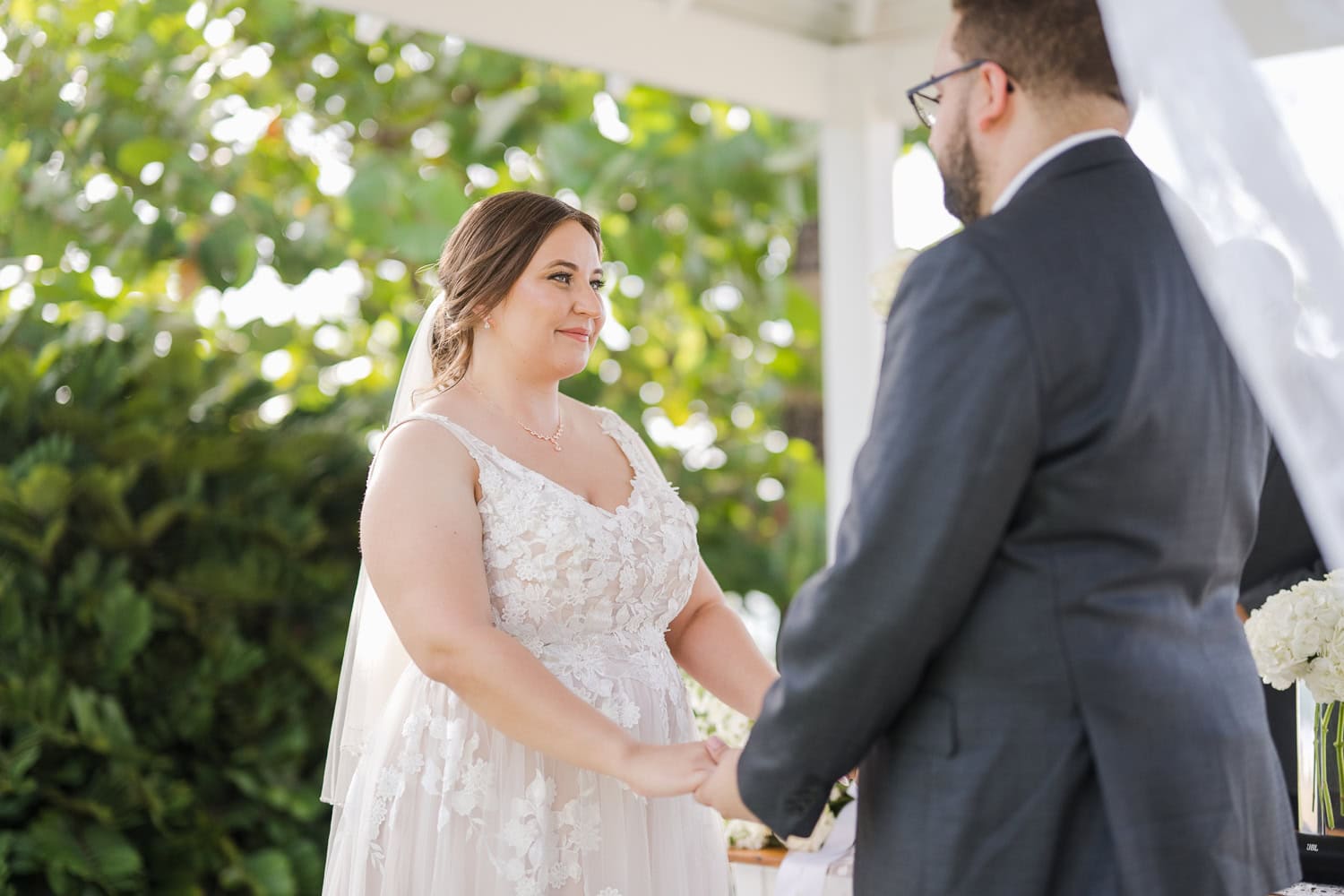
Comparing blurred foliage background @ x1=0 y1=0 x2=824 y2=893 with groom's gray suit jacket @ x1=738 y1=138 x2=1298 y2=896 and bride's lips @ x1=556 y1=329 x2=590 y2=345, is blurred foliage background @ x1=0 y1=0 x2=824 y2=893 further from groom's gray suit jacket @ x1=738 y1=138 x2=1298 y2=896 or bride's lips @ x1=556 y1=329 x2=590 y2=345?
groom's gray suit jacket @ x1=738 y1=138 x2=1298 y2=896

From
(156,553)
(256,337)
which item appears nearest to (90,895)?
(156,553)

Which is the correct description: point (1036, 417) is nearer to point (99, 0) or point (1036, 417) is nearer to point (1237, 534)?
point (1237, 534)

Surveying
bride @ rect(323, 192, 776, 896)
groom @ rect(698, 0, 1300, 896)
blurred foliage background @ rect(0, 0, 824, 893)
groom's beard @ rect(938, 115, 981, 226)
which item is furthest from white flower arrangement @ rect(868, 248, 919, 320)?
blurred foliage background @ rect(0, 0, 824, 893)

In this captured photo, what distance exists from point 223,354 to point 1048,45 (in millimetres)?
4102

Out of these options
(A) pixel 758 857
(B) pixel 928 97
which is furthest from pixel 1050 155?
(A) pixel 758 857

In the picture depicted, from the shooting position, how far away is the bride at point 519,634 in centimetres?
223

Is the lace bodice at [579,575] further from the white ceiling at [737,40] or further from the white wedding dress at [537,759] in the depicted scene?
the white ceiling at [737,40]

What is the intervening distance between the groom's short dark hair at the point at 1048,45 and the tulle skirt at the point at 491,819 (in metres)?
1.25

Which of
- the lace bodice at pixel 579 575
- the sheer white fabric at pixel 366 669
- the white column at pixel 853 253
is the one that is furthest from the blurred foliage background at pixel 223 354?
the lace bodice at pixel 579 575

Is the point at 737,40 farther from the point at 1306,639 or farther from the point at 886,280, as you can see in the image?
the point at 1306,639

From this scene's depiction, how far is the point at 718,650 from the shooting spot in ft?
9.07

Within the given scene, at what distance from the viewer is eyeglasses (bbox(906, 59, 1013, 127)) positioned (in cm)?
179

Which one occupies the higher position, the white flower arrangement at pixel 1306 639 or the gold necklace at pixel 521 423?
the white flower arrangement at pixel 1306 639

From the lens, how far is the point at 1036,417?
5.31 feet
